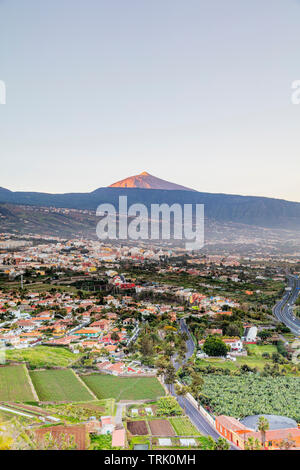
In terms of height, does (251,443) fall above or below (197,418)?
above

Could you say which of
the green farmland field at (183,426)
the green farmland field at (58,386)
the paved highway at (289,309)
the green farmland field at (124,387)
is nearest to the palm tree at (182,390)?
the green farmland field at (124,387)

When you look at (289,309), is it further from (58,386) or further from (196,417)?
(58,386)

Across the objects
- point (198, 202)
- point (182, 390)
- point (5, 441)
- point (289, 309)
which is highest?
point (198, 202)

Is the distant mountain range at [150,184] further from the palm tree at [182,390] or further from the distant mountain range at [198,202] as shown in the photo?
the palm tree at [182,390]

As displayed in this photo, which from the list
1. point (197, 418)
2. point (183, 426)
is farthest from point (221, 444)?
point (197, 418)

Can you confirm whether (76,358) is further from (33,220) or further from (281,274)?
(33,220)

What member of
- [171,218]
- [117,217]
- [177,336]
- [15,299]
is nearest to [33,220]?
[117,217]

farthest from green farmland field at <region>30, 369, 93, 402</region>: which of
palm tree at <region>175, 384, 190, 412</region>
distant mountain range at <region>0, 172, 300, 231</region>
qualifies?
distant mountain range at <region>0, 172, 300, 231</region>

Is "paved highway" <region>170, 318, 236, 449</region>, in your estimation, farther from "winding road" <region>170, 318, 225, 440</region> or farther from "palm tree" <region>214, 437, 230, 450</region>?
"palm tree" <region>214, 437, 230, 450</region>
